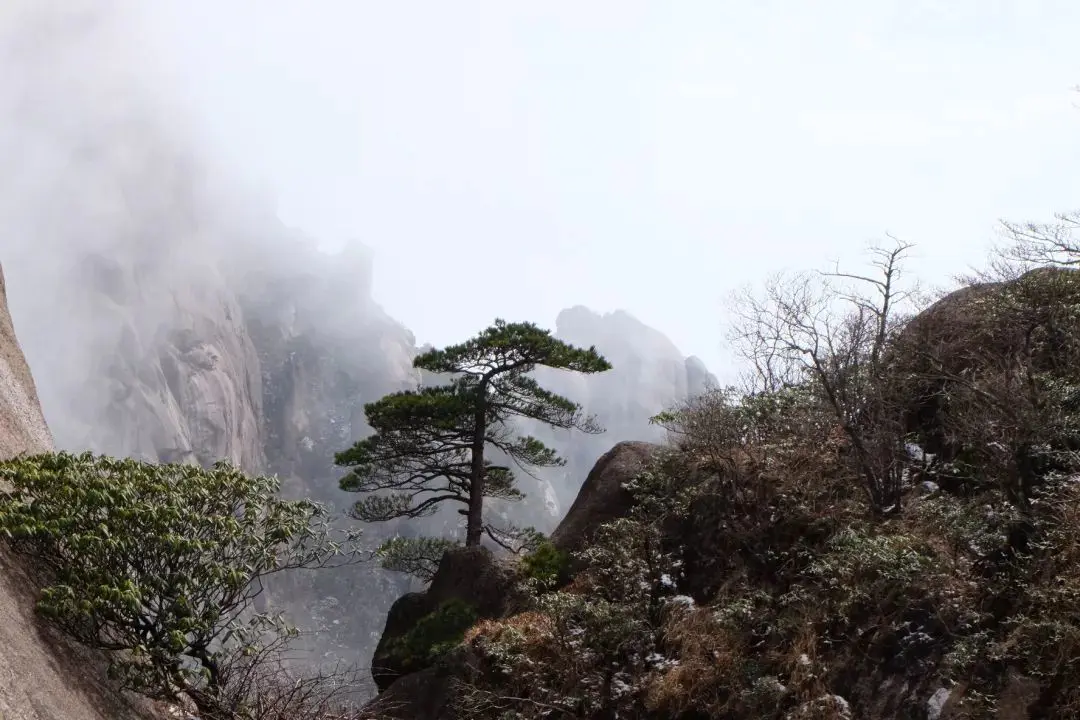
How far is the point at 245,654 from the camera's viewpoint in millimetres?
7633

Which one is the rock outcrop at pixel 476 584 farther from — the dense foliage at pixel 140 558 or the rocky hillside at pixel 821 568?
the dense foliage at pixel 140 558

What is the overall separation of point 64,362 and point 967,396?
7260 cm

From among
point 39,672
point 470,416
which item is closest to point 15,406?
point 39,672

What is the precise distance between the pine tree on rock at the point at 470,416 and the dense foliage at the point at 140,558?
8.99 metres

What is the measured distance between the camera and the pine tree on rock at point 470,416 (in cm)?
1723

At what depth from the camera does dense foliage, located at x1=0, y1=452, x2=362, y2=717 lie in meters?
6.85

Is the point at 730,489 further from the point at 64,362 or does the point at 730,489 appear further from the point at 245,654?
the point at 64,362

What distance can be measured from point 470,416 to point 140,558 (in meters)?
11.0

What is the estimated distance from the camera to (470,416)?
18.0 metres

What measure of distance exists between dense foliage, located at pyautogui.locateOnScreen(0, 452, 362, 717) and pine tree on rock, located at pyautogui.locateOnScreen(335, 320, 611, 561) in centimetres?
899

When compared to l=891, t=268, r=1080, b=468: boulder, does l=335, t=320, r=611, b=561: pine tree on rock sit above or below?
above

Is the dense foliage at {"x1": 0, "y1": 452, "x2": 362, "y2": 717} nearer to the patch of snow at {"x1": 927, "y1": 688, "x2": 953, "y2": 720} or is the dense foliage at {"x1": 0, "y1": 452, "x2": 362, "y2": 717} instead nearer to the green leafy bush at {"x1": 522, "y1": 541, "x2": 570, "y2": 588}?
the patch of snow at {"x1": 927, "y1": 688, "x2": 953, "y2": 720}

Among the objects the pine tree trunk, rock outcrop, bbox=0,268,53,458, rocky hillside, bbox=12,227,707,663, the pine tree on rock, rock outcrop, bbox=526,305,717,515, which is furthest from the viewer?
rock outcrop, bbox=526,305,717,515

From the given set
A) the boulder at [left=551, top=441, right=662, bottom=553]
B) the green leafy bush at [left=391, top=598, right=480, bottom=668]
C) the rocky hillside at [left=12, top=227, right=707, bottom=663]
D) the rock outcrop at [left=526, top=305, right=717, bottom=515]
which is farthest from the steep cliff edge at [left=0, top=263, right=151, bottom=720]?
the rock outcrop at [left=526, top=305, right=717, bottom=515]
